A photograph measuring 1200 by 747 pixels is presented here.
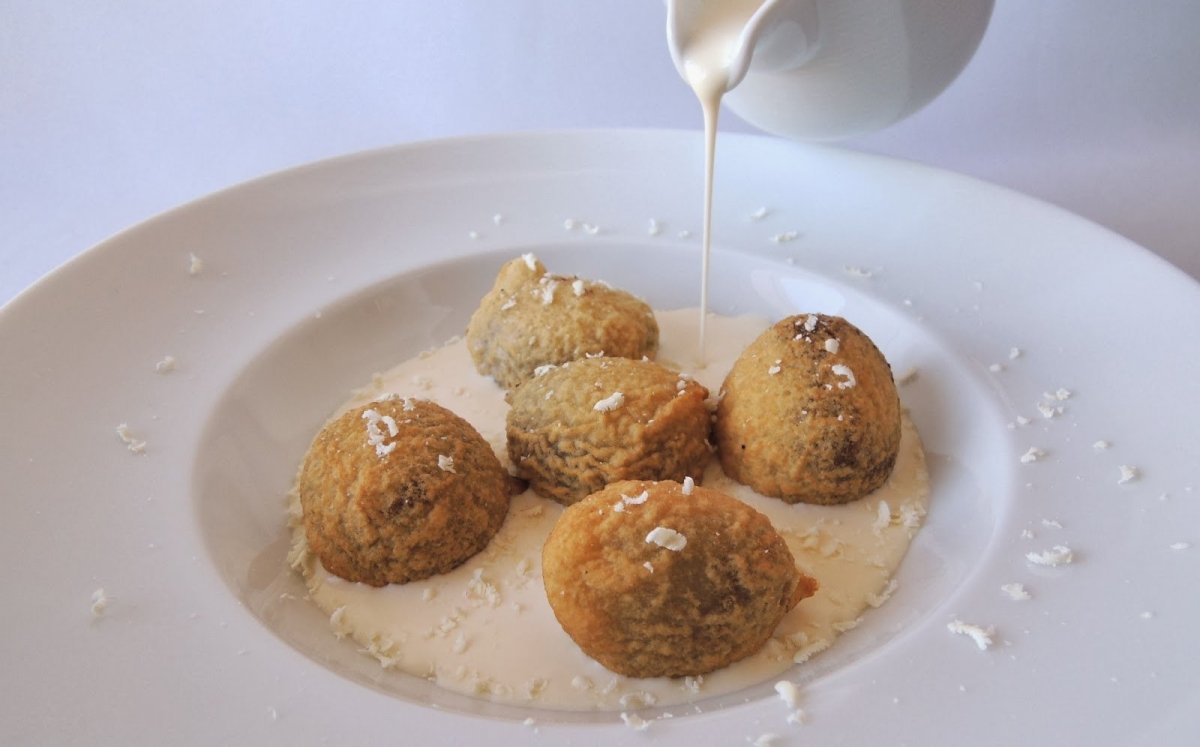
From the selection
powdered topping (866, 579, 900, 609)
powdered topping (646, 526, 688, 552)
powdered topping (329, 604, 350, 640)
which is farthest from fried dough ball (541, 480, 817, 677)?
powdered topping (329, 604, 350, 640)

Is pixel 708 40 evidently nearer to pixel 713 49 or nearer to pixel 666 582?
pixel 713 49

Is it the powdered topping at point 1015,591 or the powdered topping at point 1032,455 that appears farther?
the powdered topping at point 1032,455

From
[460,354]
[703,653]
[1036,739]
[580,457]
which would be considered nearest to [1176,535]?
[1036,739]

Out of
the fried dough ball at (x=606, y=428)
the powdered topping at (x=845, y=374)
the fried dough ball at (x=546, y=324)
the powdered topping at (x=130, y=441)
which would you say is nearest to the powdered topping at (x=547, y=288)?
the fried dough ball at (x=546, y=324)

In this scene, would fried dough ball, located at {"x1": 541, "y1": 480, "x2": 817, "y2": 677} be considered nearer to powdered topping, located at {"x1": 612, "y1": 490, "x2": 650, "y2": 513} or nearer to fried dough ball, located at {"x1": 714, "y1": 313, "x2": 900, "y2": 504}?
powdered topping, located at {"x1": 612, "y1": 490, "x2": 650, "y2": 513}

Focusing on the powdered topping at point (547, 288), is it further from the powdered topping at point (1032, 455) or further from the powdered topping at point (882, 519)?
the powdered topping at point (1032, 455)

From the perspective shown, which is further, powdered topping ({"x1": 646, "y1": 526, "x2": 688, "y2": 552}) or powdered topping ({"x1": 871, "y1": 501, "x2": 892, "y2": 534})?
powdered topping ({"x1": 871, "y1": 501, "x2": 892, "y2": 534})

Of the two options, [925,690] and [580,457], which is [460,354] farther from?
[925,690]
